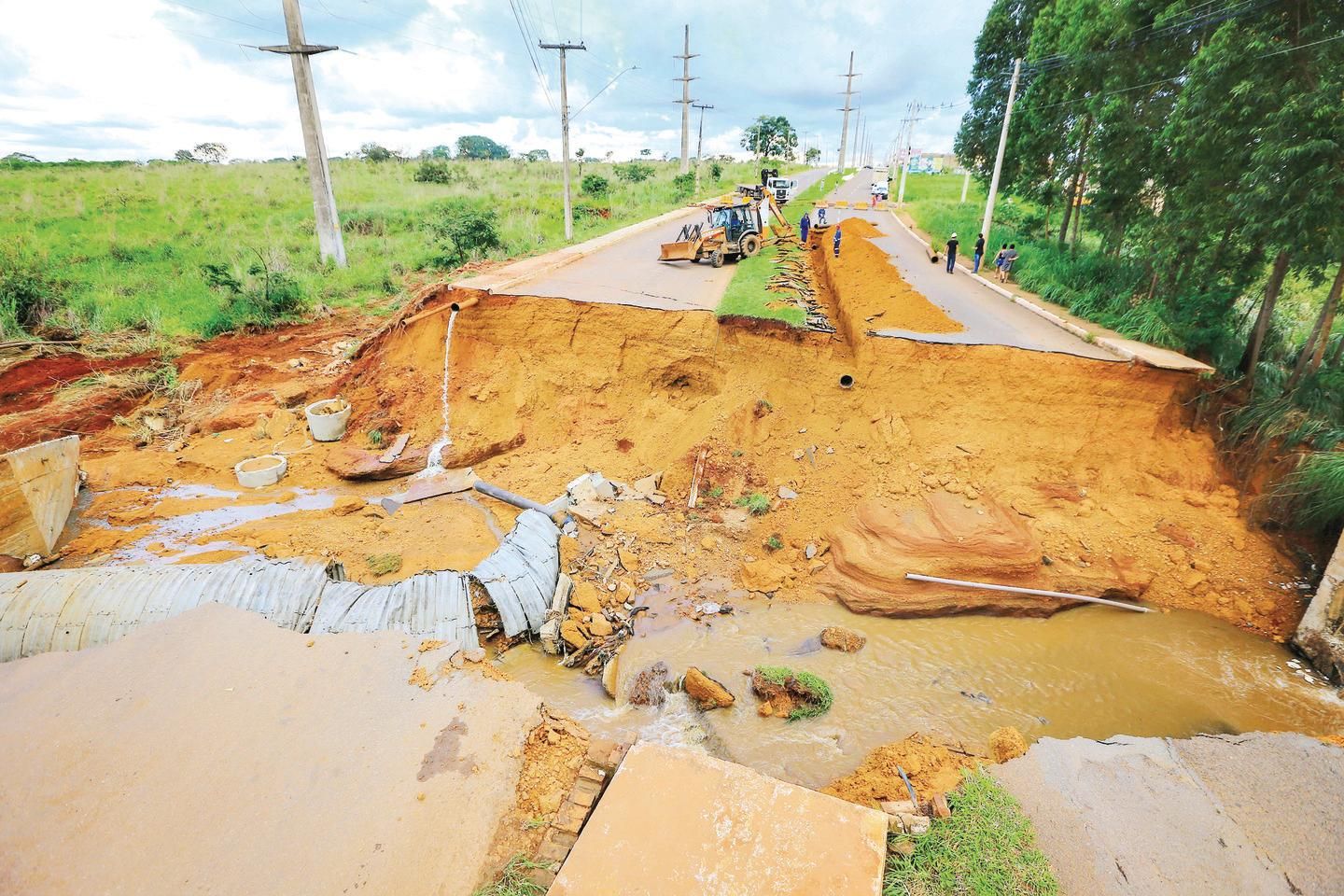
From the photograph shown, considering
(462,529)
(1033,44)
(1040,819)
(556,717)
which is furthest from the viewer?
(1033,44)

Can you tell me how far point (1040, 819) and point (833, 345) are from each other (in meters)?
7.75

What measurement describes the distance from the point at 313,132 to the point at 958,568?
806 inches

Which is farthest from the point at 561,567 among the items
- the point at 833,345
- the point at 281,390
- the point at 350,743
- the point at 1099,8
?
the point at 1099,8

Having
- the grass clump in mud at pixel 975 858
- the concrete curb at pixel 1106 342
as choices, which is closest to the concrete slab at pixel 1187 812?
the grass clump in mud at pixel 975 858

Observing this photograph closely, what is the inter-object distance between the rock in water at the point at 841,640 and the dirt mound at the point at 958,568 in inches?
25.1

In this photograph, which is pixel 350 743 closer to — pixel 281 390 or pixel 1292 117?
pixel 281 390

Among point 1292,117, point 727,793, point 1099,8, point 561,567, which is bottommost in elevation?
point 561,567

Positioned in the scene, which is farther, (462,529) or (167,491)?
(167,491)

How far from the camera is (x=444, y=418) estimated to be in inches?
419

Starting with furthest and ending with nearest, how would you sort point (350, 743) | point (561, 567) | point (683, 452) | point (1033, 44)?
point (1033, 44) < point (683, 452) < point (561, 567) < point (350, 743)

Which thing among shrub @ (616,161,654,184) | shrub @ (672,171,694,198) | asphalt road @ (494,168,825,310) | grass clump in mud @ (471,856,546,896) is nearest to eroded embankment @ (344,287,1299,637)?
asphalt road @ (494,168,825,310)

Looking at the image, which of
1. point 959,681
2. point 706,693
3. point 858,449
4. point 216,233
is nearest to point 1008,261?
point 858,449

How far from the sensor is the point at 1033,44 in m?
15.4

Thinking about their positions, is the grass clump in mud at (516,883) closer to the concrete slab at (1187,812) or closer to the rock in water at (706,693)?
the rock in water at (706,693)
